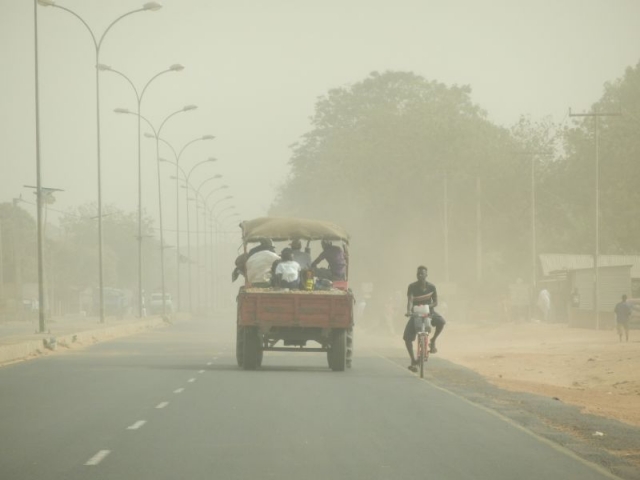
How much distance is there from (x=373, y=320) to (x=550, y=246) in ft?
110

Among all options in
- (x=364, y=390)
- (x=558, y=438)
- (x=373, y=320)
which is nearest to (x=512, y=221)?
(x=373, y=320)

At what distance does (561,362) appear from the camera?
37.1 m

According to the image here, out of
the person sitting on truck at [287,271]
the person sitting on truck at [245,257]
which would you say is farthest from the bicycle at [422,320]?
the person sitting on truck at [245,257]

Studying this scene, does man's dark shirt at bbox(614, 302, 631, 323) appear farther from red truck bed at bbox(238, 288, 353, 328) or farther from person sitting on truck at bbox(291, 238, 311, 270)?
red truck bed at bbox(238, 288, 353, 328)

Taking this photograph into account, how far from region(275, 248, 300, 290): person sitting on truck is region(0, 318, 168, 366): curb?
8092 mm

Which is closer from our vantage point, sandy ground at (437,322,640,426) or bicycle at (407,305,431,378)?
sandy ground at (437,322,640,426)

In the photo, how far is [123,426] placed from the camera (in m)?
16.3

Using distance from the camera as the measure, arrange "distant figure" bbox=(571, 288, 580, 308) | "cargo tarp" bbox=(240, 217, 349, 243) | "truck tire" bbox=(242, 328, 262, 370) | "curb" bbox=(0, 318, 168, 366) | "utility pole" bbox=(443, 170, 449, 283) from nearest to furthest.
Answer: "truck tire" bbox=(242, 328, 262, 370), "cargo tarp" bbox=(240, 217, 349, 243), "curb" bbox=(0, 318, 168, 366), "distant figure" bbox=(571, 288, 580, 308), "utility pole" bbox=(443, 170, 449, 283)

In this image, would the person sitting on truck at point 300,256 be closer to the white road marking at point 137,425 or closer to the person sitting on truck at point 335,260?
the person sitting on truck at point 335,260

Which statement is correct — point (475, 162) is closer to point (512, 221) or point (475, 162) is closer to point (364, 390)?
point (512, 221)

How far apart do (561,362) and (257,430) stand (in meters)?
22.6

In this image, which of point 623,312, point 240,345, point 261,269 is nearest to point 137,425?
point 240,345

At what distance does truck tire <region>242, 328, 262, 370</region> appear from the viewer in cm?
2788

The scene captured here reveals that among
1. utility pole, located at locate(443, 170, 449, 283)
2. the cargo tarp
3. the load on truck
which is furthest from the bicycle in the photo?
utility pole, located at locate(443, 170, 449, 283)
